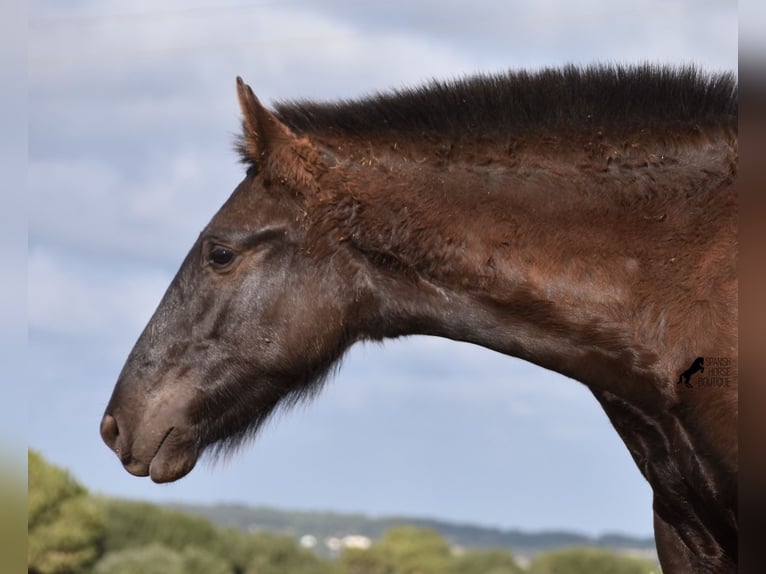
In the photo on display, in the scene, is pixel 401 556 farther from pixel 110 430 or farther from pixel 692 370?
pixel 692 370

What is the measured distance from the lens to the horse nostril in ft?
10.5

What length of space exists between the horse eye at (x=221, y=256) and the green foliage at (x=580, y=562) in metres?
15.2

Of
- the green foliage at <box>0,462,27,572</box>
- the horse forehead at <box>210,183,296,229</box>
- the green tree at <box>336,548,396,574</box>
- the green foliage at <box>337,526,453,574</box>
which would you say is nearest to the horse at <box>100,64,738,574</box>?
the horse forehead at <box>210,183,296,229</box>

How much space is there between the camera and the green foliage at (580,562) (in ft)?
56.2

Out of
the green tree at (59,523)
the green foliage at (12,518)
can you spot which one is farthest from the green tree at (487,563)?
the green foliage at (12,518)

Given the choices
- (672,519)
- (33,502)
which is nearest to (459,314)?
(672,519)

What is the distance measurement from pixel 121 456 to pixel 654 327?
177 centimetres

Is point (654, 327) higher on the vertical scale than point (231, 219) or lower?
lower

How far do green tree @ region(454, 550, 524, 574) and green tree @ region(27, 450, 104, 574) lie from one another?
688 centimetres

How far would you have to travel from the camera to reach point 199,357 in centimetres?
313

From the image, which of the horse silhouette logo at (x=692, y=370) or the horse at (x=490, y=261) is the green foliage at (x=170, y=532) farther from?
the horse silhouette logo at (x=692, y=370)

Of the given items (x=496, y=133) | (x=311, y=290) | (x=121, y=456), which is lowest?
(x=121, y=456)

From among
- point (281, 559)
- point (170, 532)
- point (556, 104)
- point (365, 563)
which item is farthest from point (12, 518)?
point (170, 532)

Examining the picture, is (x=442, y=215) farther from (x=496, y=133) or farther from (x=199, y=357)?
(x=199, y=357)
